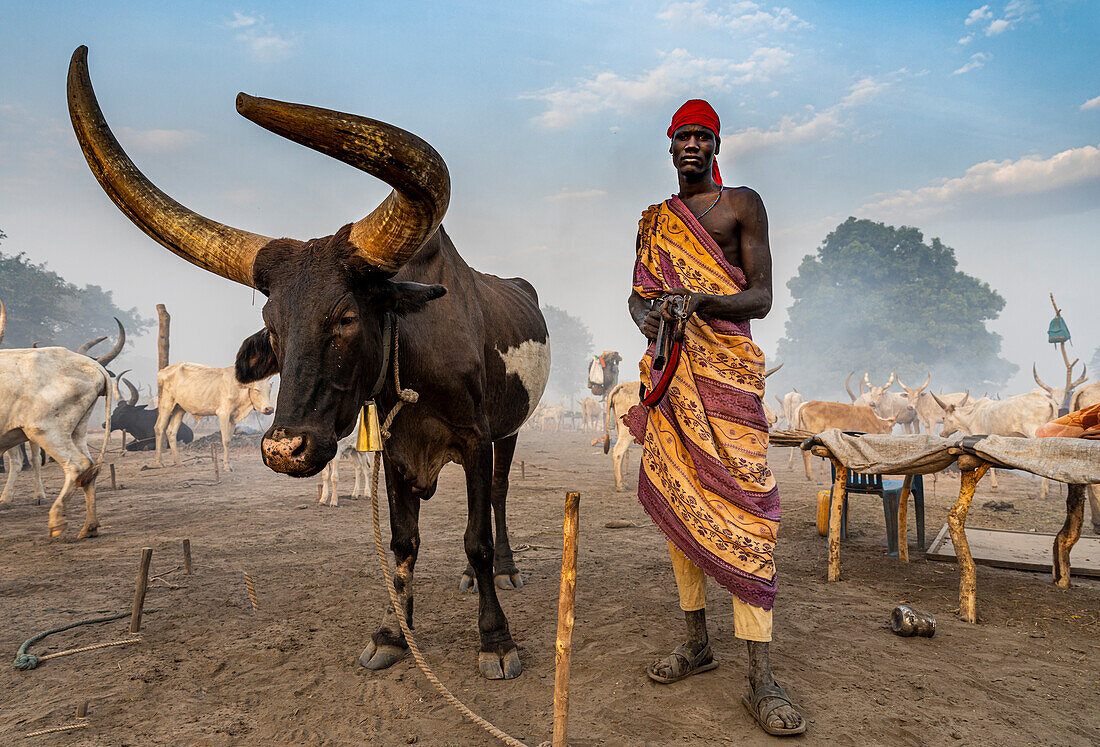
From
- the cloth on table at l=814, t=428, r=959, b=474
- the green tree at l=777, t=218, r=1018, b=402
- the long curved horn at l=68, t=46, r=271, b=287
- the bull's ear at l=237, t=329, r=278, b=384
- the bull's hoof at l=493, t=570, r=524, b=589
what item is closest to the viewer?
the long curved horn at l=68, t=46, r=271, b=287

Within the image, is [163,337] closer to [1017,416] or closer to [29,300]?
[1017,416]

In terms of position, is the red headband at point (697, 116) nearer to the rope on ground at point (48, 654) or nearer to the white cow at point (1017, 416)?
the rope on ground at point (48, 654)

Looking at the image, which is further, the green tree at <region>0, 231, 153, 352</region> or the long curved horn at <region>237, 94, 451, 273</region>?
the green tree at <region>0, 231, 153, 352</region>

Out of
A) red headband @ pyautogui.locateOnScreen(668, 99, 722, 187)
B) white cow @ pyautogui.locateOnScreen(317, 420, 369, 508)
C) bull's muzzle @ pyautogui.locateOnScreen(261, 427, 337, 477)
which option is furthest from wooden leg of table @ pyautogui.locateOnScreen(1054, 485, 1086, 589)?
white cow @ pyautogui.locateOnScreen(317, 420, 369, 508)

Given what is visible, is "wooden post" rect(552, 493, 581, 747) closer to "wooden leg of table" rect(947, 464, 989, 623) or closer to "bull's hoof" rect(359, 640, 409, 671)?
"bull's hoof" rect(359, 640, 409, 671)

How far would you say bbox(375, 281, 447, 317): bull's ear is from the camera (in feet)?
8.39

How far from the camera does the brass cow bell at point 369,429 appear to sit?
2.70 m

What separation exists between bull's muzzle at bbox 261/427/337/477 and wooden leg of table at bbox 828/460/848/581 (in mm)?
4210

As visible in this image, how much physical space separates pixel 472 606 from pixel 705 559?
2.15 m

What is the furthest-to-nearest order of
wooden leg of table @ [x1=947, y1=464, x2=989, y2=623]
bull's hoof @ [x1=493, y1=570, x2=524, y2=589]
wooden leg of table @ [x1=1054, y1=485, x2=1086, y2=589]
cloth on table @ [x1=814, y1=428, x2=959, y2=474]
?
bull's hoof @ [x1=493, y1=570, x2=524, y2=589]
wooden leg of table @ [x1=1054, y1=485, x2=1086, y2=589]
cloth on table @ [x1=814, y1=428, x2=959, y2=474]
wooden leg of table @ [x1=947, y1=464, x2=989, y2=623]

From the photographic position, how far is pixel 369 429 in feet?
8.90

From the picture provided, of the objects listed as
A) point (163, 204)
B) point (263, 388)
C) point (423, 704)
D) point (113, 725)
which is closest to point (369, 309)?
point (163, 204)

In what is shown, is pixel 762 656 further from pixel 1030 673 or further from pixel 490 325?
pixel 490 325

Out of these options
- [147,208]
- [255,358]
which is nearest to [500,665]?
[255,358]
